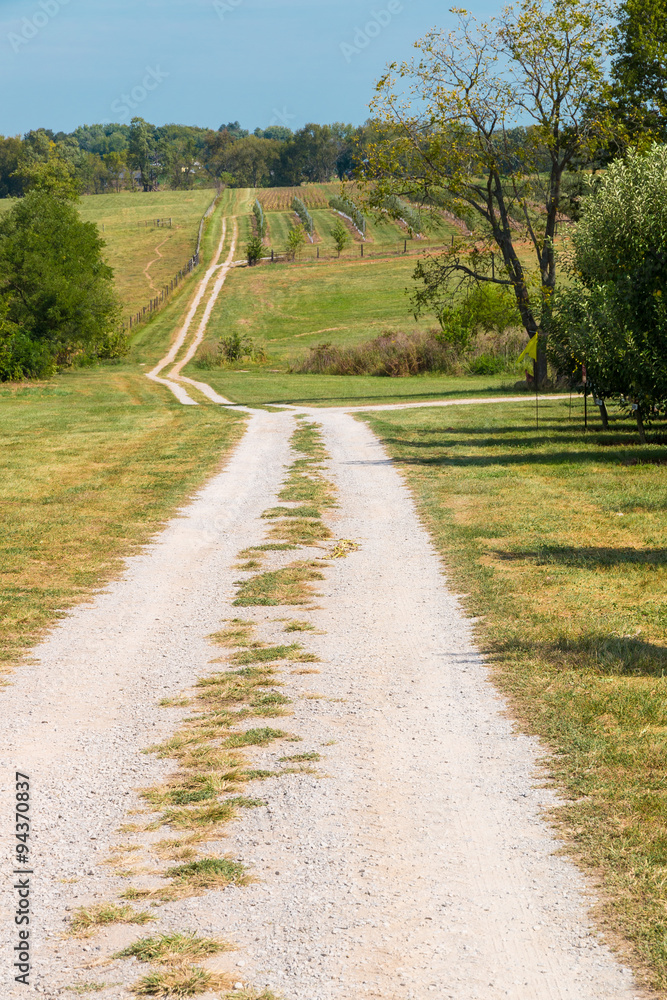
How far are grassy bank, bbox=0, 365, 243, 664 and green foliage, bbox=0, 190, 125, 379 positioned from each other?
51.0 ft

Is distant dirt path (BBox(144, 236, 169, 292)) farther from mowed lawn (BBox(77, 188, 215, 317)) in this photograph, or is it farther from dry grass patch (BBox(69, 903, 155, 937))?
dry grass patch (BBox(69, 903, 155, 937))

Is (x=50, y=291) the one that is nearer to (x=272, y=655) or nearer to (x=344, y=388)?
(x=344, y=388)

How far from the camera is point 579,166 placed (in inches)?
1519

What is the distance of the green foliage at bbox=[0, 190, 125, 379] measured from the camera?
5594 centimetres

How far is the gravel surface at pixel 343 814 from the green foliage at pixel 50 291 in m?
47.9

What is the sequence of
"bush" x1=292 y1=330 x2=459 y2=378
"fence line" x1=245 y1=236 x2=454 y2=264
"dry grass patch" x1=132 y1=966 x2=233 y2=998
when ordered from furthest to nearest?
"fence line" x1=245 y1=236 x2=454 y2=264
"bush" x1=292 y1=330 x2=459 y2=378
"dry grass patch" x1=132 y1=966 x2=233 y2=998

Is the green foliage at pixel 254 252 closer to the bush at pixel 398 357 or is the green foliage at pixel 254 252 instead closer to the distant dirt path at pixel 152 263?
the distant dirt path at pixel 152 263

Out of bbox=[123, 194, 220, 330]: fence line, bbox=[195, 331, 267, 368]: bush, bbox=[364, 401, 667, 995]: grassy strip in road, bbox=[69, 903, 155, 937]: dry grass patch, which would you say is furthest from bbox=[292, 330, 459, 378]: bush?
bbox=[69, 903, 155, 937]: dry grass patch

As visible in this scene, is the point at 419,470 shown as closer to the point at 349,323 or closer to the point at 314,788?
the point at 314,788

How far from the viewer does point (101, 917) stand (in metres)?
4.43

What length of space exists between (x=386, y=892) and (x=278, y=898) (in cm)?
51

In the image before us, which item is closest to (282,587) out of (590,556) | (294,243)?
(590,556)

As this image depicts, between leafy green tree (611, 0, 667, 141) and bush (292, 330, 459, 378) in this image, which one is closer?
leafy green tree (611, 0, 667, 141)

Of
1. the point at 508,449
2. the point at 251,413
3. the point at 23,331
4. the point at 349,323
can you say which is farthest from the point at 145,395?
the point at 349,323
